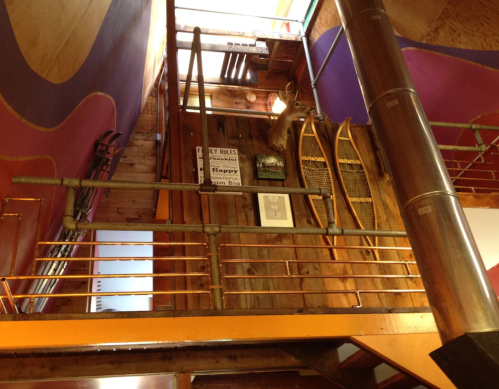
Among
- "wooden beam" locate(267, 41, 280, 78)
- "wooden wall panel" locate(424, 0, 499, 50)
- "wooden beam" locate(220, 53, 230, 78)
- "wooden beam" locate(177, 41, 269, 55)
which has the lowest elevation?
"wooden wall panel" locate(424, 0, 499, 50)

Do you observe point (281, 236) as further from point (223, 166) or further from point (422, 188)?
point (422, 188)

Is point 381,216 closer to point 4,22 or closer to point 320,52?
point 320,52

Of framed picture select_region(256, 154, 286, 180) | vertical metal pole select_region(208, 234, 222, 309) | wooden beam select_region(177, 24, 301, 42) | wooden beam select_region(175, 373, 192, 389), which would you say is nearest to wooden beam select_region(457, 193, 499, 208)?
framed picture select_region(256, 154, 286, 180)

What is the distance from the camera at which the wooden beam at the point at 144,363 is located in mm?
2676

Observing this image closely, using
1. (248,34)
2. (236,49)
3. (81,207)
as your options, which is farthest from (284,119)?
(248,34)

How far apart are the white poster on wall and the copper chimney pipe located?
5.38 ft

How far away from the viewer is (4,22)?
91.5 inches

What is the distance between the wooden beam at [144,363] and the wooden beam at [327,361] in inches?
4.5

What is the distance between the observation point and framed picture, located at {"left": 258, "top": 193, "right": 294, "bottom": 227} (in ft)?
14.1

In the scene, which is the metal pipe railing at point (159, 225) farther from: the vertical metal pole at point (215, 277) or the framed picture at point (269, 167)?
the framed picture at point (269, 167)

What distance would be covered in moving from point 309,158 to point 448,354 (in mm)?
2881

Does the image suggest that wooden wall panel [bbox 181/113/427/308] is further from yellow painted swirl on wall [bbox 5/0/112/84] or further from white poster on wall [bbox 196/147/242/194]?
yellow painted swirl on wall [bbox 5/0/112/84]

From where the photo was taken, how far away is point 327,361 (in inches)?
121

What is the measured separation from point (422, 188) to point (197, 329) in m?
1.58
